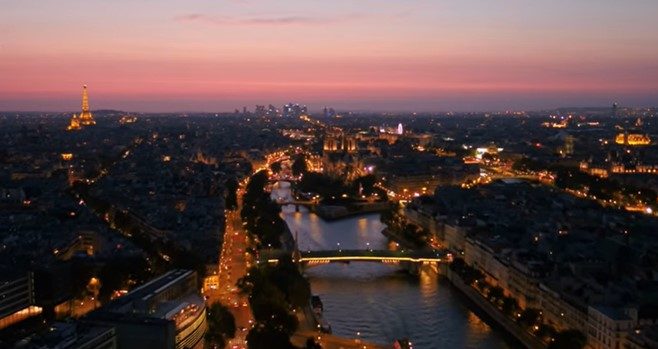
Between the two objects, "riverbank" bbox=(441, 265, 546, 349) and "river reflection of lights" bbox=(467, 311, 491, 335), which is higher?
"riverbank" bbox=(441, 265, 546, 349)

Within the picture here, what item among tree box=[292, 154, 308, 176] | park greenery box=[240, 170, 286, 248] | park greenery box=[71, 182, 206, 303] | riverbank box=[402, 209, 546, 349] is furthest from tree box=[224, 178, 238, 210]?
riverbank box=[402, 209, 546, 349]

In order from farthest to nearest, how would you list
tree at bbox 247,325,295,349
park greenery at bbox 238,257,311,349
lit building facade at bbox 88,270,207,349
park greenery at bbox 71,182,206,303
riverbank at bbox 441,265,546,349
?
park greenery at bbox 71,182,206,303, riverbank at bbox 441,265,546,349, park greenery at bbox 238,257,311,349, tree at bbox 247,325,295,349, lit building facade at bbox 88,270,207,349

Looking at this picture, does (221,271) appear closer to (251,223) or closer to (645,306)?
(251,223)

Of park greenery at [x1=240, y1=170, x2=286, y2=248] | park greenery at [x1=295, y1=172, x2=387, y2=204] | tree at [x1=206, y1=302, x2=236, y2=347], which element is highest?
tree at [x1=206, y1=302, x2=236, y2=347]

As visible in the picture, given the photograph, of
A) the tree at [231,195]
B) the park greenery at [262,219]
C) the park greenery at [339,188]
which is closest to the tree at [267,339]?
the park greenery at [262,219]

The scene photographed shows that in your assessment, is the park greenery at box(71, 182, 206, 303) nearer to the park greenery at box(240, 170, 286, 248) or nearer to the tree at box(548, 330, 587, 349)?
the park greenery at box(240, 170, 286, 248)

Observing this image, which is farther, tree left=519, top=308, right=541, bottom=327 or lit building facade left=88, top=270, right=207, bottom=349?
tree left=519, top=308, right=541, bottom=327

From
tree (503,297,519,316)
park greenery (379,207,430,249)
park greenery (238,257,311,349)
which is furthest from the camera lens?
park greenery (379,207,430,249)

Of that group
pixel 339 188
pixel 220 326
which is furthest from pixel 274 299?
pixel 339 188
